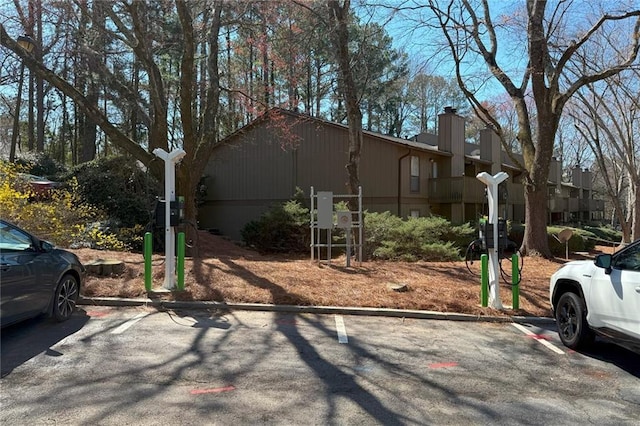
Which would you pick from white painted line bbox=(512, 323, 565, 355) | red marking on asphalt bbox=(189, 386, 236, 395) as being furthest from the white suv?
red marking on asphalt bbox=(189, 386, 236, 395)

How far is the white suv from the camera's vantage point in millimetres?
4684

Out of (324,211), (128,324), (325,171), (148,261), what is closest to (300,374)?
(128,324)

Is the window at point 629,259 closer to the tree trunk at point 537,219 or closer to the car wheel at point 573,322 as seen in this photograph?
the car wheel at point 573,322

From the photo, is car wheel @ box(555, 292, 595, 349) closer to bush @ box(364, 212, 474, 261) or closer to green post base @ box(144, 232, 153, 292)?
green post base @ box(144, 232, 153, 292)

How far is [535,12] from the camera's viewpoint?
41.4 feet

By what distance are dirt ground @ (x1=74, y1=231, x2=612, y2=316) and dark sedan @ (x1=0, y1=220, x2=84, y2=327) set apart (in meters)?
1.50

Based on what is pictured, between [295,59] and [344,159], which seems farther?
[344,159]

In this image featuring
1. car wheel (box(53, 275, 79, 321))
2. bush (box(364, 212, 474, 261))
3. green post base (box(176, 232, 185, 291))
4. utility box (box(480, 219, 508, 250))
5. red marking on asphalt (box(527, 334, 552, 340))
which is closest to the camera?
car wheel (box(53, 275, 79, 321))

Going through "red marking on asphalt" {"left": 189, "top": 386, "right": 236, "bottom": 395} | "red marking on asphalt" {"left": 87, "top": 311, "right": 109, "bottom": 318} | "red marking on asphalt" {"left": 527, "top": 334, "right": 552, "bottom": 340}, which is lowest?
"red marking on asphalt" {"left": 527, "top": 334, "right": 552, "bottom": 340}

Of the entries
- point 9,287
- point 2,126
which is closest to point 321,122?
point 9,287

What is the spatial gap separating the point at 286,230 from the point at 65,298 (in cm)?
1232

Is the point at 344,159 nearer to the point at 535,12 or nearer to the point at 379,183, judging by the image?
the point at 379,183

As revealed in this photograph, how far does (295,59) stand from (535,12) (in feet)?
26.3

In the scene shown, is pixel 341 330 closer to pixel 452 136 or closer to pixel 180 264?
pixel 180 264
